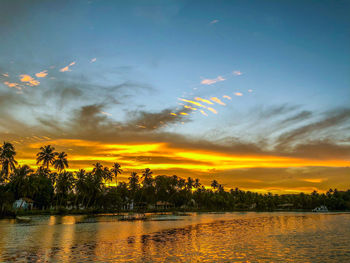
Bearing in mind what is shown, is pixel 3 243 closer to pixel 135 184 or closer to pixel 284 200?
pixel 135 184

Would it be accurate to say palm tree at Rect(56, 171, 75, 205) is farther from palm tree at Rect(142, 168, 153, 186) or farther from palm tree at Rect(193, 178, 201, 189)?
palm tree at Rect(193, 178, 201, 189)

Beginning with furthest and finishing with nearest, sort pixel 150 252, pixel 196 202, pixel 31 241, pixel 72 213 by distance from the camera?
pixel 196 202, pixel 72 213, pixel 31 241, pixel 150 252

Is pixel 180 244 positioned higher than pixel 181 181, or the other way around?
pixel 181 181

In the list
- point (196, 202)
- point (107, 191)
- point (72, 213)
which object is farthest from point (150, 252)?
point (196, 202)

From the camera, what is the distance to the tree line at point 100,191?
84.1 m

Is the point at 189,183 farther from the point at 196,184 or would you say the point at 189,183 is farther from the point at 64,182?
the point at 64,182

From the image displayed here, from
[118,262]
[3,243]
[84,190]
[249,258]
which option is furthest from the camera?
[84,190]

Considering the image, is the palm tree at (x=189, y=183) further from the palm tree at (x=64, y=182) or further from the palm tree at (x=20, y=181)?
the palm tree at (x=20, y=181)

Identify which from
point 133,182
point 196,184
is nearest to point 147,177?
point 133,182

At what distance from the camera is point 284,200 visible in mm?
199375

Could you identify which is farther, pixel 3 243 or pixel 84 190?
pixel 84 190

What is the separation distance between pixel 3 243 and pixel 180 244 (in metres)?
16.7

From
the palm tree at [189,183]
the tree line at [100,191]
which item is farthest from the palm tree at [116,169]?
the palm tree at [189,183]

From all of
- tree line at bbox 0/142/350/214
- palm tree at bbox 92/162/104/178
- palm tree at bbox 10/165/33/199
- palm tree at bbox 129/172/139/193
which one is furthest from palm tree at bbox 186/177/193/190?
palm tree at bbox 10/165/33/199
